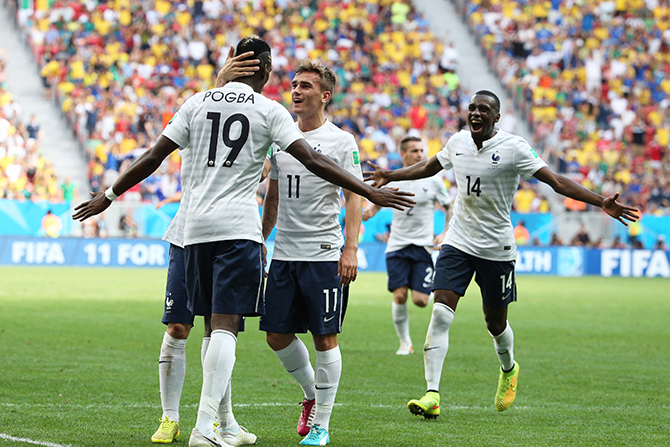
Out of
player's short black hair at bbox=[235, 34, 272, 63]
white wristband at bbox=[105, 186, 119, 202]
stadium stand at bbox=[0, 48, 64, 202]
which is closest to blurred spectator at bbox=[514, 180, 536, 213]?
stadium stand at bbox=[0, 48, 64, 202]

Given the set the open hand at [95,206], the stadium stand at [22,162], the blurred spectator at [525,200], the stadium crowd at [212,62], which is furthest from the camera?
the stadium crowd at [212,62]

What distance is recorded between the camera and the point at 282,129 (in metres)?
5.42

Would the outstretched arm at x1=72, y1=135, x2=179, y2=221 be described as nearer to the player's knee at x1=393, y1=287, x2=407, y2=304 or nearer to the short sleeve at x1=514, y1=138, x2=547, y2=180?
the short sleeve at x1=514, y1=138, x2=547, y2=180

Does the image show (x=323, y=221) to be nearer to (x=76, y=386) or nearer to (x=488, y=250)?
(x=488, y=250)

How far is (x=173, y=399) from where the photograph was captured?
6.00m

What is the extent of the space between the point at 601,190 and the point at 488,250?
24549 millimetres

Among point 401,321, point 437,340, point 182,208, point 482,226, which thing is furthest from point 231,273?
point 401,321

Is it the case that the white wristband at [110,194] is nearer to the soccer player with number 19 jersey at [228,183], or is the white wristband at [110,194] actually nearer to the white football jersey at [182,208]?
the soccer player with number 19 jersey at [228,183]

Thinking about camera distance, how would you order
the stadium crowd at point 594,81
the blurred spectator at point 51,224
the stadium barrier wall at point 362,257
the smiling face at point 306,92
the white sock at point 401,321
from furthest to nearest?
1. the stadium crowd at point 594,81
2. the blurred spectator at point 51,224
3. the stadium barrier wall at point 362,257
4. the white sock at point 401,321
5. the smiling face at point 306,92

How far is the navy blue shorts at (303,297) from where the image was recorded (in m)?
6.08

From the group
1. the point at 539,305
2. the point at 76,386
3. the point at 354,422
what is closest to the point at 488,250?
the point at 354,422

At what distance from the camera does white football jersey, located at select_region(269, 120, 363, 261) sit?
618 cm

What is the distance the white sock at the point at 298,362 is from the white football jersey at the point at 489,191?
6.10 feet

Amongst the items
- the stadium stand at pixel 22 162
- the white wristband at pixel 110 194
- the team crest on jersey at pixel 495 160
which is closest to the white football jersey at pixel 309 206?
the white wristband at pixel 110 194
